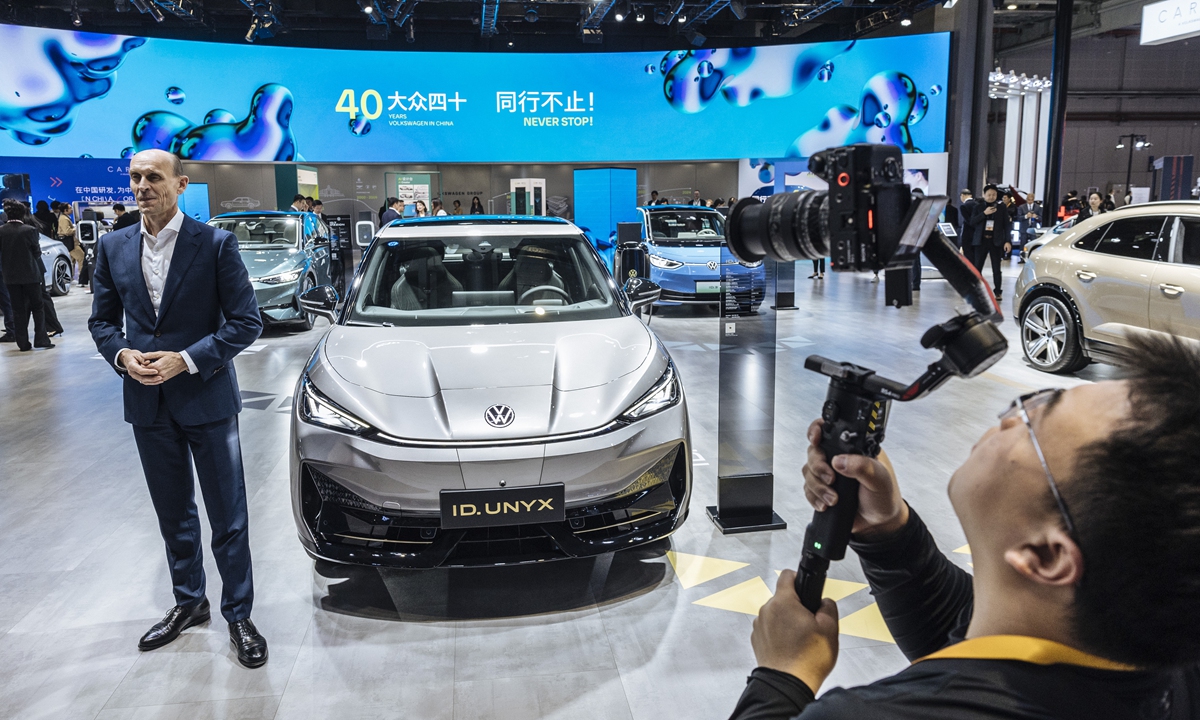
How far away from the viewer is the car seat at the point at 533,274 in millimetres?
3917

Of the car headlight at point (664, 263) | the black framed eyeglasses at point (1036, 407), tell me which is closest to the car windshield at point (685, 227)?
the car headlight at point (664, 263)

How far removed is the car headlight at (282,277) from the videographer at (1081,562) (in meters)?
8.77

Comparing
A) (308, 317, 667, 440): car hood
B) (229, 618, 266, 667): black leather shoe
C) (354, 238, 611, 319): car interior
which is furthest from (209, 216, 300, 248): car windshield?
(229, 618, 266, 667): black leather shoe

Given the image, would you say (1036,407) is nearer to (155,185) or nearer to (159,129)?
(155,185)

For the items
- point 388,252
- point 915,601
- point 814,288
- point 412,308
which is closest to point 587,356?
point 412,308

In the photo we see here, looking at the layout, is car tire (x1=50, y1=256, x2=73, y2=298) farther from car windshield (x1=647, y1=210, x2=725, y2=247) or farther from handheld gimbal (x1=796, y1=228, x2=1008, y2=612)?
handheld gimbal (x1=796, y1=228, x2=1008, y2=612)

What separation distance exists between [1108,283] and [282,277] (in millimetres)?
7828

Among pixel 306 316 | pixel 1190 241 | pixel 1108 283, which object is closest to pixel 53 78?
pixel 306 316

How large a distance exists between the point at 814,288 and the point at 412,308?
35.0ft

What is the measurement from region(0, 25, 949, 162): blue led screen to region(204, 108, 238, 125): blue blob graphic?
3 centimetres

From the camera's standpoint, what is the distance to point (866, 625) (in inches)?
105

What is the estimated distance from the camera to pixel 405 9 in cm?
1728

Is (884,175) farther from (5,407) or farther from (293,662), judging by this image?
(5,407)

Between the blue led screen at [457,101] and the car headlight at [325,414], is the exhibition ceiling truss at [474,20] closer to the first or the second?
the blue led screen at [457,101]
